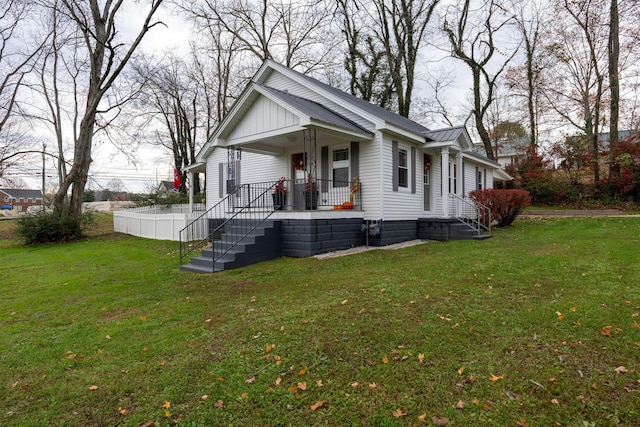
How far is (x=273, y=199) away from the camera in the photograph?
10820 mm

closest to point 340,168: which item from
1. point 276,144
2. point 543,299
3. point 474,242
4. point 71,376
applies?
point 276,144

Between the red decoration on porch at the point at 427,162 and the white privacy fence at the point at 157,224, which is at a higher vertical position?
the red decoration on porch at the point at 427,162

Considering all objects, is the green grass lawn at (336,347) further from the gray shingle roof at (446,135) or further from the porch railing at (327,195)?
the gray shingle roof at (446,135)

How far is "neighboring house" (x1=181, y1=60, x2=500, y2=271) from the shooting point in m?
8.72

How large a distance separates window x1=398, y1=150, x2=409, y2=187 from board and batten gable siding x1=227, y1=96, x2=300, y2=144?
3.78m

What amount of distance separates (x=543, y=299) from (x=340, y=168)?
716cm

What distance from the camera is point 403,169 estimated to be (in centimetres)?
1113

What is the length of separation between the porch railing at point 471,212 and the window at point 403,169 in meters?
2.29

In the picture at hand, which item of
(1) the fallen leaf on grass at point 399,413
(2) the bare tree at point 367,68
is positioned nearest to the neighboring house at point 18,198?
(2) the bare tree at point 367,68

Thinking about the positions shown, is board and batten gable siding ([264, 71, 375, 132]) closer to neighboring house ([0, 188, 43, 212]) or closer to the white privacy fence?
the white privacy fence

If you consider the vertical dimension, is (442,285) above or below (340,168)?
below

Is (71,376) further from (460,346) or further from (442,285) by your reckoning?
(442,285)

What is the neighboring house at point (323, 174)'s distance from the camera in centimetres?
872

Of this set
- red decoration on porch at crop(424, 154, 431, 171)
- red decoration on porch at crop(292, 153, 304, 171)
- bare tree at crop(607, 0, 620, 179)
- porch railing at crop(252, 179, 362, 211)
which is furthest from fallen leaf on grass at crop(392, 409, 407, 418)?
bare tree at crop(607, 0, 620, 179)
